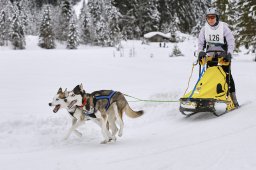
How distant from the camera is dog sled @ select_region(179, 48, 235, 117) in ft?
23.8

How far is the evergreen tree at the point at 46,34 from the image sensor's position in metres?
55.1

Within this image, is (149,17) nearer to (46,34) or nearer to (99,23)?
(99,23)

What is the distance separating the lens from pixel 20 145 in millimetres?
6438

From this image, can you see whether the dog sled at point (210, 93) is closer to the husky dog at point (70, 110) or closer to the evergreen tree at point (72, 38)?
the husky dog at point (70, 110)

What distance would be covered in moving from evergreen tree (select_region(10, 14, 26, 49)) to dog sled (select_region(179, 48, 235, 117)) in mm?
49576

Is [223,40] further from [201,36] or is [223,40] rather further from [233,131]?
[233,131]

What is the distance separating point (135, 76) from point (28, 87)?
15.5 feet

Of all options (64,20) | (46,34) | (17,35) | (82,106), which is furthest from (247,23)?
(64,20)

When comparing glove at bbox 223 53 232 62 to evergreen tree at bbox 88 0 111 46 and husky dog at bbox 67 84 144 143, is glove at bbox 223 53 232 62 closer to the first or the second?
husky dog at bbox 67 84 144 143

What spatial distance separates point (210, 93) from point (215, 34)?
4.60ft

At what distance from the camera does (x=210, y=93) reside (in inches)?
291

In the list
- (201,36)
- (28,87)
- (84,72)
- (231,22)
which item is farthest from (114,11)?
(201,36)

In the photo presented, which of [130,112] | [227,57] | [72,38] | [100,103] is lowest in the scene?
[130,112]

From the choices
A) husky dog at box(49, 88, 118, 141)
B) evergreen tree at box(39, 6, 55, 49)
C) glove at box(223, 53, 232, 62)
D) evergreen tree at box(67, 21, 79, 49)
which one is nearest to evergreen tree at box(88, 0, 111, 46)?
evergreen tree at box(67, 21, 79, 49)
